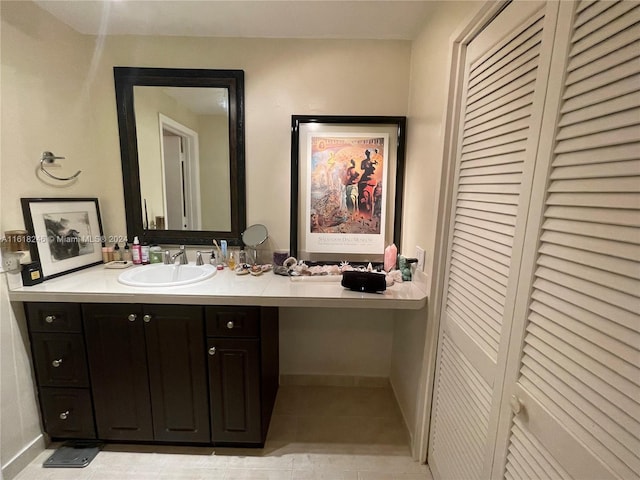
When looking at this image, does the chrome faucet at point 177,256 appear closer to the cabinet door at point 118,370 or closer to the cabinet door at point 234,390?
the cabinet door at point 118,370

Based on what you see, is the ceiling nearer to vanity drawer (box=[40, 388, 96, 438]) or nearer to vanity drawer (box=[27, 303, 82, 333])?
vanity drawer (box=[27, 303, 82, 333])

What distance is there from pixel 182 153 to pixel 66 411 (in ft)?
5.09

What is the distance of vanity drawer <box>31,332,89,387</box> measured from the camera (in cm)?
146

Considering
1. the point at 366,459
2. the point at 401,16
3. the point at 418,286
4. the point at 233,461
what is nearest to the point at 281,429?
the point at 233,461

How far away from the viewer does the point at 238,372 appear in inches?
58.2

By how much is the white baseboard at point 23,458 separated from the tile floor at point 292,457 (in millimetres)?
25

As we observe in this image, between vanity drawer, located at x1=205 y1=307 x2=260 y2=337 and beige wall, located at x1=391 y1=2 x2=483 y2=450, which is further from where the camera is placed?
vanity drawer, located at x1=205 y1=307 x2=260 y2=337

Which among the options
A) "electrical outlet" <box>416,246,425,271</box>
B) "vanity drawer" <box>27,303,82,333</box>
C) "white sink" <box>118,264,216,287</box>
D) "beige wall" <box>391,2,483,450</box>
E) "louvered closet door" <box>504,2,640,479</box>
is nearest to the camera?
"louvered closet door" <box>504,2,640,479</box>

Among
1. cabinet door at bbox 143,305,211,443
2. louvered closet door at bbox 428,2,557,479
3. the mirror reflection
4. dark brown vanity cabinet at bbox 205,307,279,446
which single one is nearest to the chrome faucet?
the mirror reflection

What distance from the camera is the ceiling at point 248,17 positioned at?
1.46 meters

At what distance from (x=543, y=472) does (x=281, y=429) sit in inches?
55.5

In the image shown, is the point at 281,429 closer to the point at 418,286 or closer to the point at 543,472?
the point at 418,286

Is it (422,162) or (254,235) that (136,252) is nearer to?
(254,235)

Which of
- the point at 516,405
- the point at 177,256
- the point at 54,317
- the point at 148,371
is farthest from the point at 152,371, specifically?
the point at 516,405
